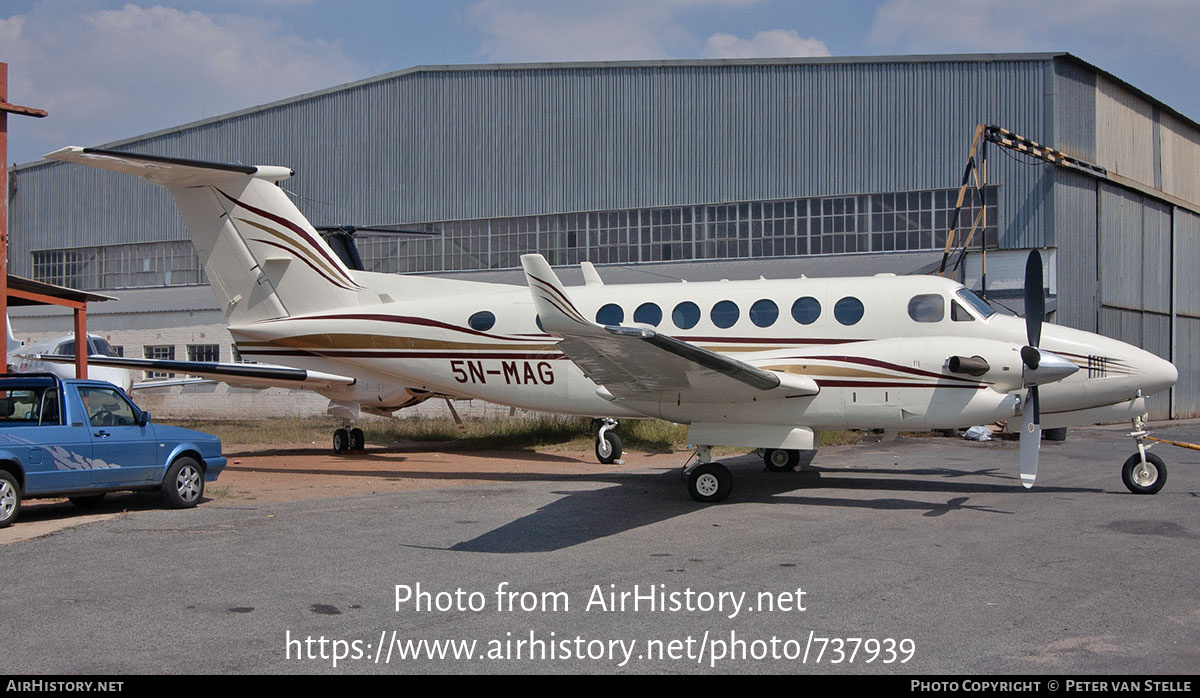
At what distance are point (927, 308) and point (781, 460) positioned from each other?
3.84 m

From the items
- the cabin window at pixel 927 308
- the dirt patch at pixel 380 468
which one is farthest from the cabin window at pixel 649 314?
the cabin window at pixel 927 308

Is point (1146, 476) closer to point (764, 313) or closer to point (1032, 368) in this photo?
point (1032, 368)

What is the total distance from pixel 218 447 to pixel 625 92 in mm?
24393

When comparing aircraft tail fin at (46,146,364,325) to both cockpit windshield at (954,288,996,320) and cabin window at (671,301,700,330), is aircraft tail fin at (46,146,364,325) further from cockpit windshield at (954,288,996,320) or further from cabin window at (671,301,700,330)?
cockpit windshield at (954,288,996,320)

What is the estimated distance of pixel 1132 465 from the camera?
40.8 ft

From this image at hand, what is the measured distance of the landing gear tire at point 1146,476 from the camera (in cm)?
1229

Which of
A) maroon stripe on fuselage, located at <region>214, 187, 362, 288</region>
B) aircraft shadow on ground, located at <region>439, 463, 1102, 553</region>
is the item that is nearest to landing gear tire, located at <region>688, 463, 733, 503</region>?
aircraft shadow on ground, located at <region>439, 463, 1102, 553</region>

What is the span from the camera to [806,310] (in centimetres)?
1316

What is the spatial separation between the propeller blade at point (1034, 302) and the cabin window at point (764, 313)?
3280 mm

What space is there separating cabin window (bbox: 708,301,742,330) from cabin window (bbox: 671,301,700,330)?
23 cm

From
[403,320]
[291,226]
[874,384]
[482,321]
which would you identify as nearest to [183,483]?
[403,320]

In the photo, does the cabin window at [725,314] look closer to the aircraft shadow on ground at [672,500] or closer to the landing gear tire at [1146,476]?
the aircraft shadow on ground at [672,500]

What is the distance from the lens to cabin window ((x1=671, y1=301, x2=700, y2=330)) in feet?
45.3
